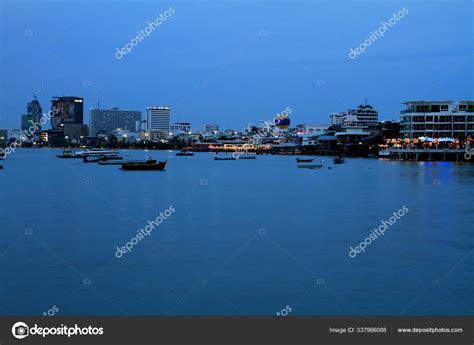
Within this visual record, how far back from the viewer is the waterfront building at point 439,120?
192 feet

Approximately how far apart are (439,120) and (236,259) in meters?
52.7

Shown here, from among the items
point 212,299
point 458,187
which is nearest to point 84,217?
point 212,299

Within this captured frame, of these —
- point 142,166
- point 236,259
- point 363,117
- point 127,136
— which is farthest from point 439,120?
point 127,136

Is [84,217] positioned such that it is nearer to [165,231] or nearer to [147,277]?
[165,231]

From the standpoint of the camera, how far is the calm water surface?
7539 millimetres

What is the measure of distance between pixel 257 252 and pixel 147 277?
7.85 feet

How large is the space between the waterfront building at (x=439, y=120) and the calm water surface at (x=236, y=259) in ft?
137

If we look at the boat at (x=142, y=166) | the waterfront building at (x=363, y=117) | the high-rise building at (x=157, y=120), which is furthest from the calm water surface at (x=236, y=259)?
the high-rise building at (x=157, y=120)

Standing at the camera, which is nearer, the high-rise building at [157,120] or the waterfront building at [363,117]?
the waterfront building at [363,117]

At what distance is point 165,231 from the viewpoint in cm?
1283

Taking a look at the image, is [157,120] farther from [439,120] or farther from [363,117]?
[439,120]

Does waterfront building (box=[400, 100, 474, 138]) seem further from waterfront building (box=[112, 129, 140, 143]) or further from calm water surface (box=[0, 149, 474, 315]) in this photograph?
Result: waterfront building (box=[112, 129, 140, 143])

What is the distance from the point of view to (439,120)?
58969mm

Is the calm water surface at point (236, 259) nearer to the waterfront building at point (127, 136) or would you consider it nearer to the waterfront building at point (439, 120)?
the waterfront building at point (439, 120)
